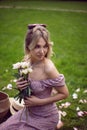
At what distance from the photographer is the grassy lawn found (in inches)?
204

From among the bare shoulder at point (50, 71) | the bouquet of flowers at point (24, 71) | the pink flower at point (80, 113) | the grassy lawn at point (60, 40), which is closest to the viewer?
the bouquet of flowers at point (24, 71)

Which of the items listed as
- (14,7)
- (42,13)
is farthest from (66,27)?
(14,7)

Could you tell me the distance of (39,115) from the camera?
10.9 ft

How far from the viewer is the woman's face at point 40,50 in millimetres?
3211

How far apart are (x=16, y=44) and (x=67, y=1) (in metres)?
7.02

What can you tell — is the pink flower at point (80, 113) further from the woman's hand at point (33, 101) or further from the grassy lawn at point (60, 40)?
the woman's hand at point (33, 101)

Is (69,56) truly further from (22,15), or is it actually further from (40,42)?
(22,15)

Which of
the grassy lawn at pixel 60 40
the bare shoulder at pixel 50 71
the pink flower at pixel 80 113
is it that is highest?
the bare shoulder at pixel 50 71

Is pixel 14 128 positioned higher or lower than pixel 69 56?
higher

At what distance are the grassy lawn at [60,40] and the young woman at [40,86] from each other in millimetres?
859

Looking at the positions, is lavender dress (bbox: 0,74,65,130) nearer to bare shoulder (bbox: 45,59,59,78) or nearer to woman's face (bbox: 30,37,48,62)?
bare shoulder (bbox: 45,59,59,78)

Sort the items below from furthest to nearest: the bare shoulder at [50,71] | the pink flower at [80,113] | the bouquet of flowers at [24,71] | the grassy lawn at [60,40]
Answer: the grassy lawn at [60,40]
the pink flower at [80,113]
the bare shoulder at [50,71]
the bouquet of flowers at [24,71]

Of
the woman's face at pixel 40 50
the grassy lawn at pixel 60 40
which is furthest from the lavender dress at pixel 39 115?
the grassy lawn at pixel 60 40

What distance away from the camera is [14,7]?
13.0m
